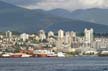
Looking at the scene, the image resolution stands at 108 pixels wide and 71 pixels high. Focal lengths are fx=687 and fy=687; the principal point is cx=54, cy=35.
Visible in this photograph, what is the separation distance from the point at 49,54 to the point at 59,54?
4.39 meters

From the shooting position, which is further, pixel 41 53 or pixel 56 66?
pixel 41 53

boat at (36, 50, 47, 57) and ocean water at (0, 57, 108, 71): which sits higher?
boat at (36, 50, 47, 57)

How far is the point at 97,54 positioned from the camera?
188125 mm

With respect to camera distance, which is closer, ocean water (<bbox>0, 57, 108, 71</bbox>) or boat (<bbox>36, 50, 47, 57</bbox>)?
ocean water (<bbox>0, 57, 108, 71</bbox>)

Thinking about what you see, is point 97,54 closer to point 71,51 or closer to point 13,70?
point 71,51

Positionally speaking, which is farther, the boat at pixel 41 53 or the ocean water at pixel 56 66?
the boat at pixel 41 53

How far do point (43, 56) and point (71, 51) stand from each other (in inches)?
831

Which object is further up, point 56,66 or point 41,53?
point 41,53

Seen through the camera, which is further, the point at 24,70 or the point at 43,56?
the point at 43,56

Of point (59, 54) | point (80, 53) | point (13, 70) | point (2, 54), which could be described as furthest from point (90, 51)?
point (13, 70)

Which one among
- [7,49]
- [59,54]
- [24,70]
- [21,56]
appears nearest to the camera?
[24,70]

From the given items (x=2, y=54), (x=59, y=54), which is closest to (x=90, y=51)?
(x=59, y=54)

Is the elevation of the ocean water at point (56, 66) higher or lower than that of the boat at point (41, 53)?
lower

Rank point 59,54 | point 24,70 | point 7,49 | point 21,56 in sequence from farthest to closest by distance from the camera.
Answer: point 7,49, point 59,54, point 21,56, point 24,70
